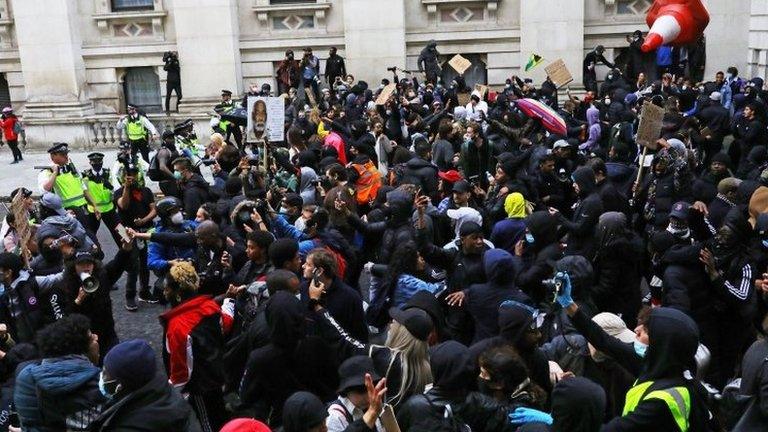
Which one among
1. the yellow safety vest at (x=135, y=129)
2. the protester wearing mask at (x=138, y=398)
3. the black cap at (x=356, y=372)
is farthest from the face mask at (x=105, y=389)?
the yellow safety vest at (x=135, y=129)

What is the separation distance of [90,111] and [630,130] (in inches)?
666

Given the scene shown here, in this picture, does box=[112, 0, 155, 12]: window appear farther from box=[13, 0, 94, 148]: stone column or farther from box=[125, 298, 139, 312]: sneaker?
box=[125, 298, 139, 312]: sneaker

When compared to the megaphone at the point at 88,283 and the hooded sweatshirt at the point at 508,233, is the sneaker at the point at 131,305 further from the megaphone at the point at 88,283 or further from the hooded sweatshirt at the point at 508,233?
the hooded sweatshirt at the point at 508,233

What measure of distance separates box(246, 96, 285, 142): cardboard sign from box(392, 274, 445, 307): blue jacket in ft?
15.9

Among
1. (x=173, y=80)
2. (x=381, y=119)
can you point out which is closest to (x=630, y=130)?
(x=381, y=119)

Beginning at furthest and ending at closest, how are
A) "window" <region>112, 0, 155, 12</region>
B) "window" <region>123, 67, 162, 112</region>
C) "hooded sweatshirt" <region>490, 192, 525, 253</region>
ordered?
"window" <region>123, 67, 162, 112</region>, "window" <region>112, 0, 155, 12</region>, "hooded sweatshirt" <region>490, 192, 525, 253</region>

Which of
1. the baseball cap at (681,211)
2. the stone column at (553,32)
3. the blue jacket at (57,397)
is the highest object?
the stone column at (553,32)

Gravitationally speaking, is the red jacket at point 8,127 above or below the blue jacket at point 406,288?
above

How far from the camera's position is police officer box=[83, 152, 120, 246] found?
10.4 meters

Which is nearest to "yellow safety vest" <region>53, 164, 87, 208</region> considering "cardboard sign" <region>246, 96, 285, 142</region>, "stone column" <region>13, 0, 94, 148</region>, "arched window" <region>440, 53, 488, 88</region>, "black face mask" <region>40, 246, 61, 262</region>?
"cardboard sign" <region>246, 96, 285, 142</region>

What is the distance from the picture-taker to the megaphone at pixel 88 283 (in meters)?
5.99

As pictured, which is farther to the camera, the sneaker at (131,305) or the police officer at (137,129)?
the police officer at (137,129)

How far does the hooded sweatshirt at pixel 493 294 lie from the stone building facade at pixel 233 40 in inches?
648

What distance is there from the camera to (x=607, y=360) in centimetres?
440
